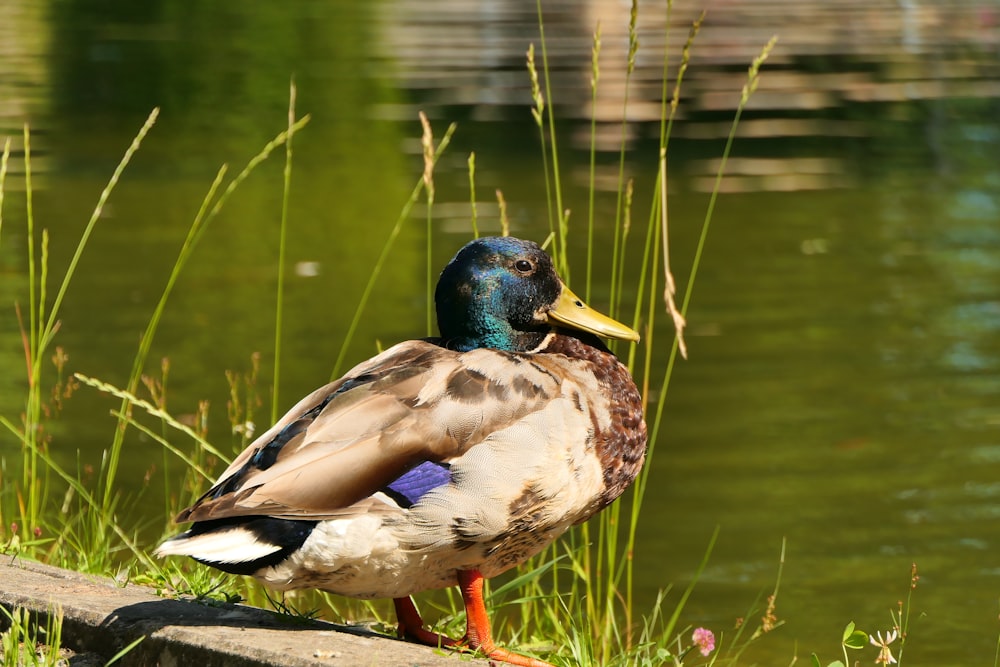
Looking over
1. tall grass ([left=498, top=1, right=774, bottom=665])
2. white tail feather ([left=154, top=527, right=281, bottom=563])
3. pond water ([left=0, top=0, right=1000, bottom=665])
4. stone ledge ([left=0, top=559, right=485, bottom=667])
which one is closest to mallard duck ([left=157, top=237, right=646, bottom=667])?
white tail feather ([left=154, top=527, right=281, bottom=563])

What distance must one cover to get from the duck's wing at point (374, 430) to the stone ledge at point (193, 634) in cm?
27

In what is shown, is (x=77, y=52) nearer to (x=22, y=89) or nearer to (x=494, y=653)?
(x=22, y=89)

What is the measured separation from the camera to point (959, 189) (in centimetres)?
1116

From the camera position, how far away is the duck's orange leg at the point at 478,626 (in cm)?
303

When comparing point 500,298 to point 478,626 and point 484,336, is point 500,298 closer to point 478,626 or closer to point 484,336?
point 484,336

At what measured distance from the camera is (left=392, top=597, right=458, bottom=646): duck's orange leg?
10.5 ft

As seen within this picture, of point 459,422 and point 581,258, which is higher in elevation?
point 459,422

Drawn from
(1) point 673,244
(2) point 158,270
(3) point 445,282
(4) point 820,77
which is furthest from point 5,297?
(4) point 820,77

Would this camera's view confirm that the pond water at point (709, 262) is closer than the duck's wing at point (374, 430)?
No

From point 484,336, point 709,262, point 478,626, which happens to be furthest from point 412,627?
point 709,262

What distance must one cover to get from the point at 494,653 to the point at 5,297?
223 inches

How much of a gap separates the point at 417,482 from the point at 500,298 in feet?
1.97

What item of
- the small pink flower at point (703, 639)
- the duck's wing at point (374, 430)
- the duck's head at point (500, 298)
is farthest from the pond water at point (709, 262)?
the duck's wing at point (374, 430)

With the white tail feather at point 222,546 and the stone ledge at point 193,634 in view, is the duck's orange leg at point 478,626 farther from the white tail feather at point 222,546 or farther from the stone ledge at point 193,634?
the white tail feather at point 222,546
